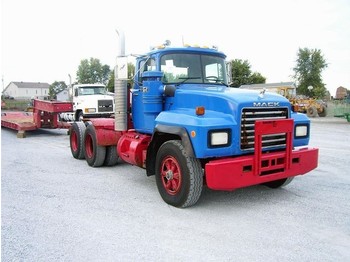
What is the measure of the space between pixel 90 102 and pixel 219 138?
12.3 metres

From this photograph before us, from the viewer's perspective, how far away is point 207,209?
480 centimetres

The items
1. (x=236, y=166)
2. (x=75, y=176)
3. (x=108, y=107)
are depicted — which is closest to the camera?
(x=236, y=166)

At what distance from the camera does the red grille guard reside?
4.30 metres

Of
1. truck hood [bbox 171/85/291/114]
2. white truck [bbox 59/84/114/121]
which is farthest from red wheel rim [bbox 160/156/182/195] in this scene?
white truck [bbox 59/84/114/121]

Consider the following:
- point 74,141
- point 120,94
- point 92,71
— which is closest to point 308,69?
point 92,71

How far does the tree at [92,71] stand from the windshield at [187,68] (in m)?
69.4

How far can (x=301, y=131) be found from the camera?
542 cm

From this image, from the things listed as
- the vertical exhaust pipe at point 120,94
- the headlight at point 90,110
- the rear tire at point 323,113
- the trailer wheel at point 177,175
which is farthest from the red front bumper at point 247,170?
the rear tire at point 323,113

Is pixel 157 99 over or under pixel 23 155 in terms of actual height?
over

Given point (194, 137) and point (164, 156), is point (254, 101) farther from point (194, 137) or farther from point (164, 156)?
point (164, 156)

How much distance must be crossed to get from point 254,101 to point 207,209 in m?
1.73

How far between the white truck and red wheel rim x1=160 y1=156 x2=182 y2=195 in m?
10.6

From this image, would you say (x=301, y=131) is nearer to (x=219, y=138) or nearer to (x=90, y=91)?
(x=219, y=138)

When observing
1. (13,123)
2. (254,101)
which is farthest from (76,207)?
(13,123)
